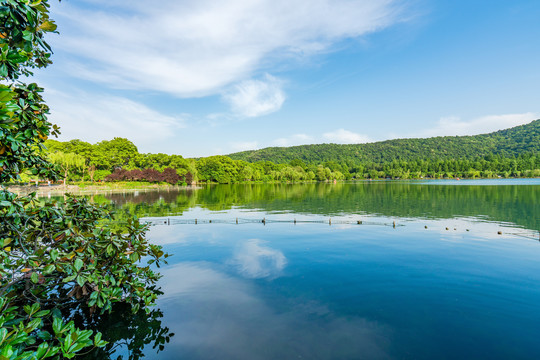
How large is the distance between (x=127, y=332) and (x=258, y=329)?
5300mm

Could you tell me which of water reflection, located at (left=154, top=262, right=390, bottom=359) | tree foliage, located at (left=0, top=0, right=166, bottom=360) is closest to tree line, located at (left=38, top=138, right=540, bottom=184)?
water reflection, located at (left=154, top=262, right=390, bottom=359)

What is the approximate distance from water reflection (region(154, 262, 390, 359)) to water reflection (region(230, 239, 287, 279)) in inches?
108

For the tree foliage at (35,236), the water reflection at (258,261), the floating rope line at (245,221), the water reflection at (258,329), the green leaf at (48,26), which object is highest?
the green leaf at (48,26)

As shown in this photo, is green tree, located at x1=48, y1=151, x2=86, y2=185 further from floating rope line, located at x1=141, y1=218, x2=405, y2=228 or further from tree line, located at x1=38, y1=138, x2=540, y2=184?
floating rope line, located at x1=141, y1=218, x2=405, y2=228

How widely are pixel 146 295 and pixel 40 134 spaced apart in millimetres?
7158

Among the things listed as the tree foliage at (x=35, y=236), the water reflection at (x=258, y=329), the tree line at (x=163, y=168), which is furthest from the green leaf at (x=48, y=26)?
the tree line at (x=163, y=168)

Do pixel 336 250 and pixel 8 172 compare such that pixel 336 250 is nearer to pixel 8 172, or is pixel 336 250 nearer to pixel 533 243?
pixel 533 243

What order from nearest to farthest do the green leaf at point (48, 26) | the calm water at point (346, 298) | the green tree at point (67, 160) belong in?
1. the green leaf at point (48, 26)
2. the calm water at point (346, 298)
3. the green tree at point (67, 160)

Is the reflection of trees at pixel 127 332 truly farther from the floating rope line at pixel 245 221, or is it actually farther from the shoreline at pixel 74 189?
the shoreline at pixel 74 189

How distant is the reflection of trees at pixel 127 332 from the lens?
9.84 metres

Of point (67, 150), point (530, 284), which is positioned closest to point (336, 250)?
point (530, 284)

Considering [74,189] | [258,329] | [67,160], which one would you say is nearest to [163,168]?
[67,160]

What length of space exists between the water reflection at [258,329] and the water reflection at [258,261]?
2752 mm

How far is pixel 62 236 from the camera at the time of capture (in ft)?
27.2
